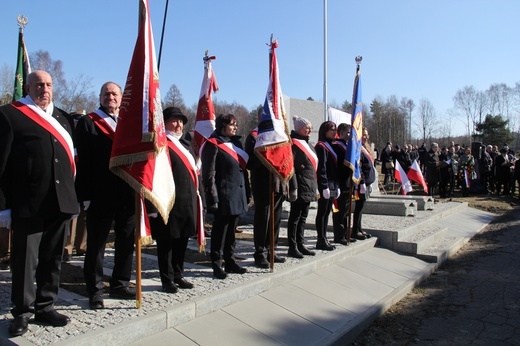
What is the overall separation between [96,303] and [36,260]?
73 centimetres

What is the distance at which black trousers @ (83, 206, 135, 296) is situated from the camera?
4215 millimetres

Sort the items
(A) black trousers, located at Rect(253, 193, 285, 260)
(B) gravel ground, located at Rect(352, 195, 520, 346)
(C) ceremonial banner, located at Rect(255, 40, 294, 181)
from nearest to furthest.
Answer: (B) gravel ground, located at Rect(352, 195, 520, 346) < (C) ceremonial banner, located at Rect(255, 40, 294, 181) < (A) black trousers, located at Rect(253, 193, 285, 260)

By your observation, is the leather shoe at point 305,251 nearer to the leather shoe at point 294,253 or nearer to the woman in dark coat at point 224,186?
the leather shoe at point 294,253

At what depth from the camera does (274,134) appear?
5.83 meters

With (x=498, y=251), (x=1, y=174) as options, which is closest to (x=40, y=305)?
(x=1, y=174)

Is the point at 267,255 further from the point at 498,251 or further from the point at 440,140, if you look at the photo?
the point at 440,140

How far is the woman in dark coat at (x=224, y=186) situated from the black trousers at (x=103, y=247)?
115 cm

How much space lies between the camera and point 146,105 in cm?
419

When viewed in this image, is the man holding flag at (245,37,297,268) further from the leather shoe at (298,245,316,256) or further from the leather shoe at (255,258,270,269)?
the leather shoe at (298,245,316,256)

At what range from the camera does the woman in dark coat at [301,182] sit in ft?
21.2

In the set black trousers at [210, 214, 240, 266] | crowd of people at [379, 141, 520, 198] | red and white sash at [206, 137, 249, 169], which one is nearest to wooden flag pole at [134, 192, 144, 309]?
black trousers at [210, 214, 240, 266]

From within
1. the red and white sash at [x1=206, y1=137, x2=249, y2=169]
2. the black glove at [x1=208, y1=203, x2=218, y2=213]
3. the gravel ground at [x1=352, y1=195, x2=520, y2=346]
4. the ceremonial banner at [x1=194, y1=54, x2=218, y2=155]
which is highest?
the ceremonial banner at [x1=194, y1=54, x2=218, y2=155]

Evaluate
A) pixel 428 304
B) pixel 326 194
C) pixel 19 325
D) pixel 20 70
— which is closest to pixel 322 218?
pixel 326 194

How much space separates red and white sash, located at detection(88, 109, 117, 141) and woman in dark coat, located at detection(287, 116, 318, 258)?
9.31 feet
